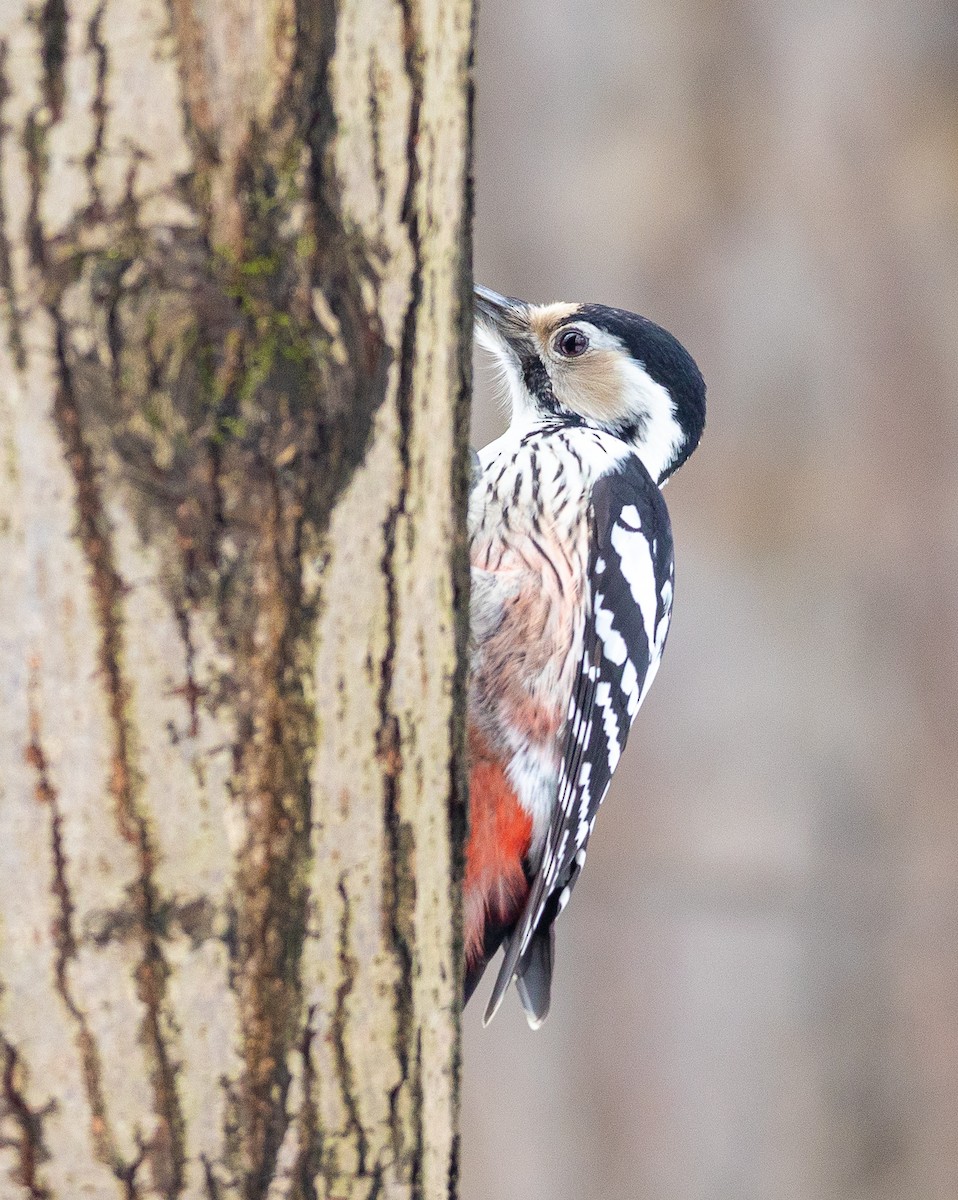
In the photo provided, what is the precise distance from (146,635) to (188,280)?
1.10ft

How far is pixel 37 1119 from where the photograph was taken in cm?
137

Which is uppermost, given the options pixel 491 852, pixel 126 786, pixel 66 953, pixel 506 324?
pixel 506 324

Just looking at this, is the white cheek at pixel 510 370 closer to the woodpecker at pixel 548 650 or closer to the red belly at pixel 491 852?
the woodpecker at pixel 548 650

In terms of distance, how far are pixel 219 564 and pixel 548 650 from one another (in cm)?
161

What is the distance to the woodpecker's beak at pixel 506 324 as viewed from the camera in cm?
362

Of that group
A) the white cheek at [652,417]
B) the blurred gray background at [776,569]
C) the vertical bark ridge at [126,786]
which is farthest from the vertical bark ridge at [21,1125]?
the blurred gray background at [776,569]

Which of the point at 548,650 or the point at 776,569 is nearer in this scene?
the point at 548,650

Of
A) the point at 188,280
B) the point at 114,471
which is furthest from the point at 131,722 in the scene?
the point at 188,280

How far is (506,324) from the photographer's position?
12.0 feet

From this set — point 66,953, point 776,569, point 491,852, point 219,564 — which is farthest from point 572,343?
point 66,953

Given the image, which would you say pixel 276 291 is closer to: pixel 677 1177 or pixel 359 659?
pixel 359 659

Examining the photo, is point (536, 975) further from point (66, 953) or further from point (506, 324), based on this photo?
point (66, 953)

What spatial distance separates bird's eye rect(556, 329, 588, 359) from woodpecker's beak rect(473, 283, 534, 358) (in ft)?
0.31

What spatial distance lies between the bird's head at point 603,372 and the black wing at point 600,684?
0.32 meters
